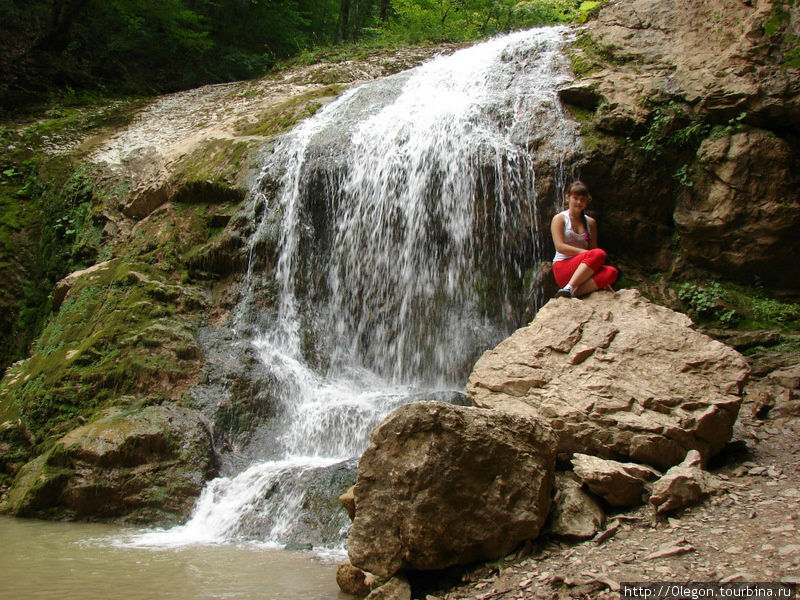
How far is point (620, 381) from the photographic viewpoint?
4184mm

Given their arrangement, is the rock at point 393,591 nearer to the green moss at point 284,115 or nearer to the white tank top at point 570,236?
the white tank top at point 570,236

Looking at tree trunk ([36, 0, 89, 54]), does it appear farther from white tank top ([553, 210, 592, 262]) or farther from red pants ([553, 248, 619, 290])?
red pants ([553, 248, 619, 290])

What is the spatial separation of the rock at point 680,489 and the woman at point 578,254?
6.63 feet

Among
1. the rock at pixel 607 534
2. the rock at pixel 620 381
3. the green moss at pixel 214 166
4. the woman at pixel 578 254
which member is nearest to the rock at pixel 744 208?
the woman at pixel 578 254

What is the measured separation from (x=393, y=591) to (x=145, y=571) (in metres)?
1.67

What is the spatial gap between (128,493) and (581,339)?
166 inches

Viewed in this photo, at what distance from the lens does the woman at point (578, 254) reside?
5219 mm

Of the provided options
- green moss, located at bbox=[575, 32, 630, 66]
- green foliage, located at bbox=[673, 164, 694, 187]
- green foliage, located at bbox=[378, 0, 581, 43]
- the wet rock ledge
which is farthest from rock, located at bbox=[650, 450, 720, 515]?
green foliage, located at bbox=[378, 0, 581, 43]

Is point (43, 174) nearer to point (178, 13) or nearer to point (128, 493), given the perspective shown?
point (178, 13)

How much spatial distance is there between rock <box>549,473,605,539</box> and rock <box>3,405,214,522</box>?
3.42 metres

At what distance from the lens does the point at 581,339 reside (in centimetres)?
462

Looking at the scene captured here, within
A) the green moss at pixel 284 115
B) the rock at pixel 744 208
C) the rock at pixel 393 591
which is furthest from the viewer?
the green moss at pixel 284 115

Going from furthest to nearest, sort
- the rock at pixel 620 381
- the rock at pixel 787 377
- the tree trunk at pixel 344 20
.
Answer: the tree trunk at pixel 344 20 < the rock at pixel 787 377 < the rock at pixel 620 381

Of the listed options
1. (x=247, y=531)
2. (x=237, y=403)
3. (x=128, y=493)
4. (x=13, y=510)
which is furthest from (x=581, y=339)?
(x=13, y=510)
